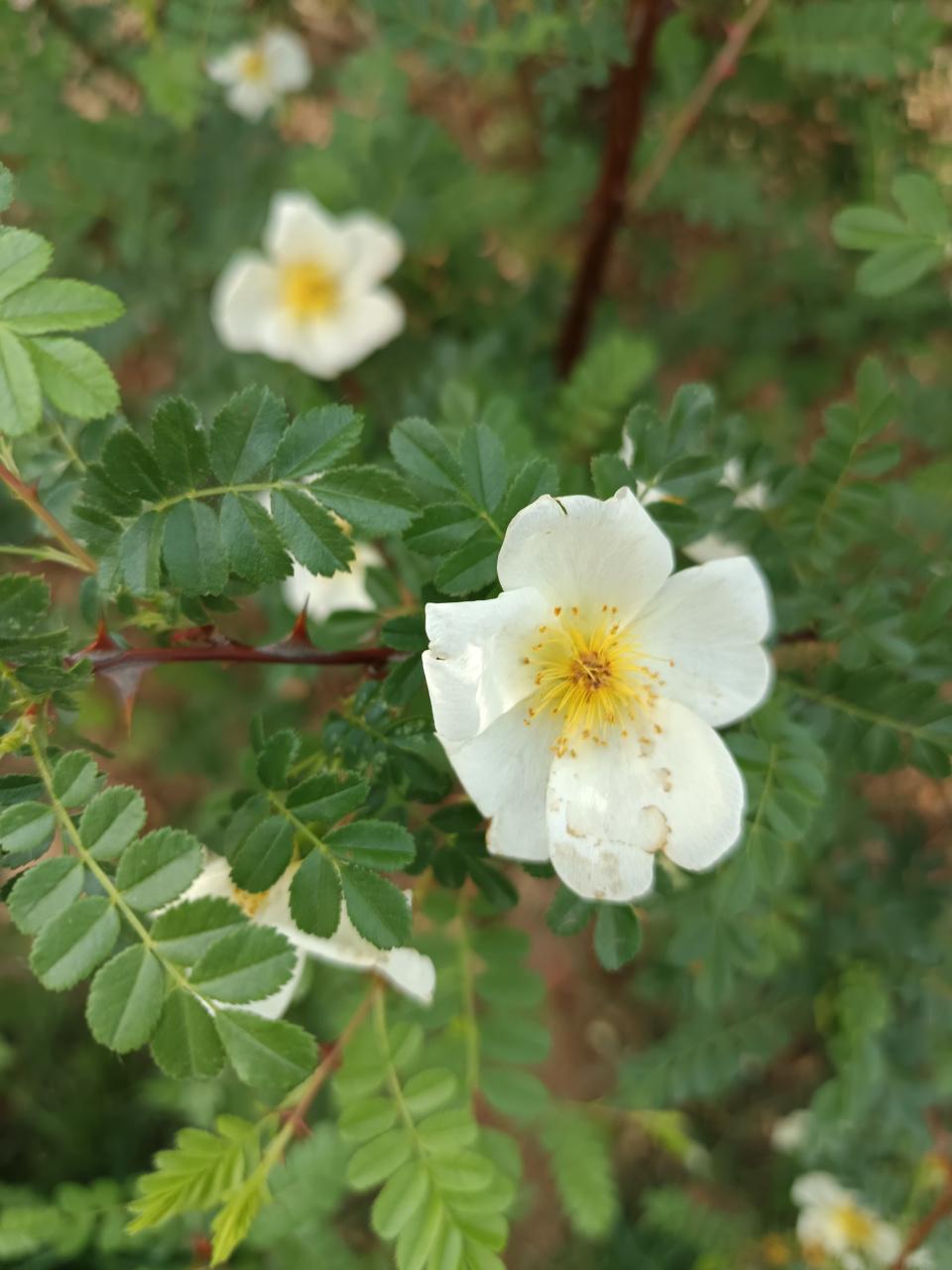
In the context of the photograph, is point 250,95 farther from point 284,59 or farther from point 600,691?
point 600,691

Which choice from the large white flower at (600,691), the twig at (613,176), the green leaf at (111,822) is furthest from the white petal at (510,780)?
the twig at (613,176)

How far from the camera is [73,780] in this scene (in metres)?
0.60

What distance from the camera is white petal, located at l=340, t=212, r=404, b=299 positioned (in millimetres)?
1504

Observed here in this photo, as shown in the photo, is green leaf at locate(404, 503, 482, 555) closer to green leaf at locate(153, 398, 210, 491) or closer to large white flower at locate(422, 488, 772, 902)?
large white flower at locate(422, 488, 772, 902)

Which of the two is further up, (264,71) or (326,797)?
(264,71)

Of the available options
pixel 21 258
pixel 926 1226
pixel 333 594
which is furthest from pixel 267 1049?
pixel 926 1226

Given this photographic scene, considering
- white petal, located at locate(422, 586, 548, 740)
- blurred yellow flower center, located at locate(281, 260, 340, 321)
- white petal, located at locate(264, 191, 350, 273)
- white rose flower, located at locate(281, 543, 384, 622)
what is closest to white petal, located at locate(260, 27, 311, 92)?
white petal, located at locate(264, 191, 350, 273)

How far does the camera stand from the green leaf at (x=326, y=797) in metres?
0.63

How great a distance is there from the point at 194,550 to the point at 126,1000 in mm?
300

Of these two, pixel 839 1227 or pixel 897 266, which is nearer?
pixel 897 266

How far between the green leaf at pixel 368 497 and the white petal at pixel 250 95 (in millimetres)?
1530

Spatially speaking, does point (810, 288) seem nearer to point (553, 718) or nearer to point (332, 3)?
point (332, 3)

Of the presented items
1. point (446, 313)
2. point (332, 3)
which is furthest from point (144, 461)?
point (332, 3)

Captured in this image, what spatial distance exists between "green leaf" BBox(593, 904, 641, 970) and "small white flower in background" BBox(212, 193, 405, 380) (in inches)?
45.3
